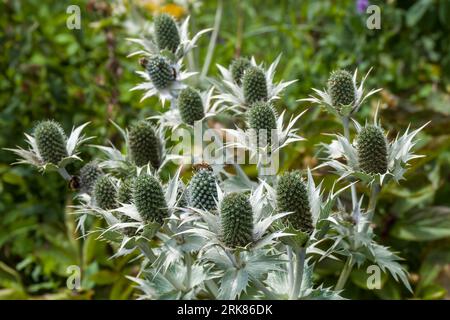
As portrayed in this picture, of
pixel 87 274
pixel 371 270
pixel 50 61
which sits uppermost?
pixel 50 61

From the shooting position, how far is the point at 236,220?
1.47 metres

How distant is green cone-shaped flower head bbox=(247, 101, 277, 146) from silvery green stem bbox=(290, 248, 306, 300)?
37 centimetres

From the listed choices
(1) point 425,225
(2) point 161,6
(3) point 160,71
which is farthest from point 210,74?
(3) point 160,71

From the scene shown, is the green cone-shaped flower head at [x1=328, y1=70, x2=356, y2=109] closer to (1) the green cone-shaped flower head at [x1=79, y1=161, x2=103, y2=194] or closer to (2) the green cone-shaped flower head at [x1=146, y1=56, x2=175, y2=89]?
(2) the green cone-shaped flower head at [x1=146, y1=56, x2=175, y2=89]

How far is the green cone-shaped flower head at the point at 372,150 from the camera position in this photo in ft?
5.53

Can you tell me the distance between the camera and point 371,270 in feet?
6.57

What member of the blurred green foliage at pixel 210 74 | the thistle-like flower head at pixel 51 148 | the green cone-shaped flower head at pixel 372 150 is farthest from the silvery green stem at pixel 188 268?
the blurred green foliage at pixel 210 74

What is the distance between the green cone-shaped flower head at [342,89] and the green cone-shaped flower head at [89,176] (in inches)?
28.8

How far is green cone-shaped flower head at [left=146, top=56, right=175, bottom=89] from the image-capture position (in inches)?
77.3

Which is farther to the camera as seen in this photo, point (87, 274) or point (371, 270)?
point (87, 274)

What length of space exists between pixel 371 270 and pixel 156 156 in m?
0.77

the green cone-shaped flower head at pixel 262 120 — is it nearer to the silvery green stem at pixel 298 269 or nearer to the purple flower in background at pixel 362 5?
the silvery green stem at pixel 298 269
